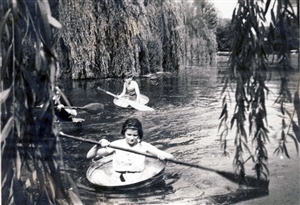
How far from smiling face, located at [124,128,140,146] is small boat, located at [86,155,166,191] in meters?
0.09

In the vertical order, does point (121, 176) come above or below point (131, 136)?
below

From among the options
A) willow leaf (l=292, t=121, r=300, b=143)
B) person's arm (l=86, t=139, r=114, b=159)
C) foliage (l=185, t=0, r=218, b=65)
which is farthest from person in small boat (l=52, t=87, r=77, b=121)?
willow leaf (l=292, t=121, r=300, b=143)

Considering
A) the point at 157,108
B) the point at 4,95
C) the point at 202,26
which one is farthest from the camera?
the point at 157,108

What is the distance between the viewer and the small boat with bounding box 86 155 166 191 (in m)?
1.09

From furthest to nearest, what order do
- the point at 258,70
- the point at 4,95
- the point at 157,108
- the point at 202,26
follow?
the point at 157,108
the point at 202,26
the point at 258,70
the point at 4,95

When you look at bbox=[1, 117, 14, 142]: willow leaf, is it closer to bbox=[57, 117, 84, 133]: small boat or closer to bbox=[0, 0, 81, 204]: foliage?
bbox=[0, 0, 81, 204]: foliage

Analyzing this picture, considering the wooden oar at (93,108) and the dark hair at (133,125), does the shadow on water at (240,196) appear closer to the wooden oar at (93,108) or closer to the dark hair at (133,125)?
the dark hair at (133,125)

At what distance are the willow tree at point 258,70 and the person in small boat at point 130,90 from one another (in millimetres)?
277

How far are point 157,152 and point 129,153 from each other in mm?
95

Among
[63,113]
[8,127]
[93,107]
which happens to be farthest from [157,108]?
[8,127]

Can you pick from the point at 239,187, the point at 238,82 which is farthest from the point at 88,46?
the point at 239,187

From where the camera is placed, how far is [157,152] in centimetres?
113

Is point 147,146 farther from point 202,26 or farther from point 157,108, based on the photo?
point 202,26

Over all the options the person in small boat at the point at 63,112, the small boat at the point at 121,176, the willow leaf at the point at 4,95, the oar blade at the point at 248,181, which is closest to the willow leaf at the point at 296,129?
the oar blade at the point at 248,181
